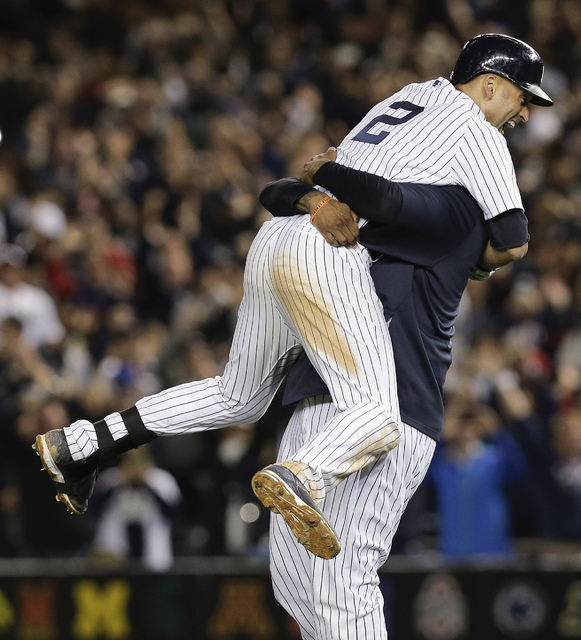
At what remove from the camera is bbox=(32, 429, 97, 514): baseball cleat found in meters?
3.90

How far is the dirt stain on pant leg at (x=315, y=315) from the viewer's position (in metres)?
3.71

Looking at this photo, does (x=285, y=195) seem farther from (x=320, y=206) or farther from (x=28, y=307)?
(x=28, y=307)

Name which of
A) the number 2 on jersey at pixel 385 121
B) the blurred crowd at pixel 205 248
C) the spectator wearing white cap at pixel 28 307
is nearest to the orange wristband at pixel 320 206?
the number 2 on jersey at pixel 385 121

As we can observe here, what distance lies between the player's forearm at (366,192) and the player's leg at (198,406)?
0.75 ft

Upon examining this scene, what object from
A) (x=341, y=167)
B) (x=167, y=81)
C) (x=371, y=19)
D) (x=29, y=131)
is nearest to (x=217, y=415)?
(x=341, y=167)

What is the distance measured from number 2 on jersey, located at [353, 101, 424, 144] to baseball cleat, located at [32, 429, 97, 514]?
4.34 feet

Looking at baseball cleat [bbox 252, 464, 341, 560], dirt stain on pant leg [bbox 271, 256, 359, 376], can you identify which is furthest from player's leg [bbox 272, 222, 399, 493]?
baseball cleat [bbox 252, 464, 341, 560]

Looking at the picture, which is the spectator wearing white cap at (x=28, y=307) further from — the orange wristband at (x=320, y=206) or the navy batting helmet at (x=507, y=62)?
the navy batting helmet at (x=507, y=62)

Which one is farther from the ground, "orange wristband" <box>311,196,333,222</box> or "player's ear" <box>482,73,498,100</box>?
"player's ear" <box>482,73,498,100</box>

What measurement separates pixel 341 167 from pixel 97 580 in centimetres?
430

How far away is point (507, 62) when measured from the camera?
389 centimetres

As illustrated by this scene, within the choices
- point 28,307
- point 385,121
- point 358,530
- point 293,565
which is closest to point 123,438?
point 293,565

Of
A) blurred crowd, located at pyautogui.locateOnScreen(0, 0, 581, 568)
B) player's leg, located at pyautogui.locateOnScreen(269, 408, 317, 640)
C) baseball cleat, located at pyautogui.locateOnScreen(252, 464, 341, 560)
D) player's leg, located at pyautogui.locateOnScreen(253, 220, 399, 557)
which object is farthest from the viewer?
blurred crowd, located at pyautogui.locateOnScreen(0, 0, 581, 568)

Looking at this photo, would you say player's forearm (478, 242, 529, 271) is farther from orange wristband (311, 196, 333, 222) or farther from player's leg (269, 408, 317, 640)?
player's leg (269, 408, 317, 640)
